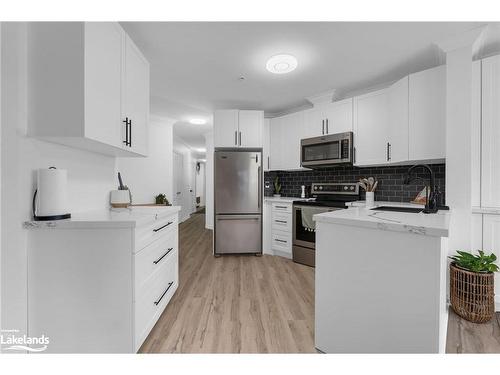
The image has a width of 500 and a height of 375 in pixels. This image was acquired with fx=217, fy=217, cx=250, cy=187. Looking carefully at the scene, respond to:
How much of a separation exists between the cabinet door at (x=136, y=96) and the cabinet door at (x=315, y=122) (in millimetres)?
2278

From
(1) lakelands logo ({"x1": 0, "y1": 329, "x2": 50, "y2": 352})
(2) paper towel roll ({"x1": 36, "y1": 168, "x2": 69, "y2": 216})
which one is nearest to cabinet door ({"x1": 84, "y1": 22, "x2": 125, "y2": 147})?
(2) paper towel roll ({"x1": 36, "y1": 168, "x2": 69, "y2": 216})

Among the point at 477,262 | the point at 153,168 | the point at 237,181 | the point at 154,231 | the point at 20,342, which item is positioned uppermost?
the point at 153,168

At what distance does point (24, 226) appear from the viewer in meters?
1.24

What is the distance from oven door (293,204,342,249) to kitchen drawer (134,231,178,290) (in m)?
1.77

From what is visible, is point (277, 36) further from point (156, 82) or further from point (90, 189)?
point (90, 189)

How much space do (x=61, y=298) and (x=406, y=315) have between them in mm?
1876

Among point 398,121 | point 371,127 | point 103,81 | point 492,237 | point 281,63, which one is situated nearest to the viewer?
point 103,81

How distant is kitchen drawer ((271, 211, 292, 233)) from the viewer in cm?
330

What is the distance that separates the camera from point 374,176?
305 centimetres

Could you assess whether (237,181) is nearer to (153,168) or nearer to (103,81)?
(153,168)

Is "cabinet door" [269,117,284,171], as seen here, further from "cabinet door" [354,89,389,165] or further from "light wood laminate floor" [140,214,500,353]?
"light wood laminate floor" [140,214,500,353]

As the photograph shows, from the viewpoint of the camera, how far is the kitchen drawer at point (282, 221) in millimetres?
3301

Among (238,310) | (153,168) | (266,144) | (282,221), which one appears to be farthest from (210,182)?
(238,310)

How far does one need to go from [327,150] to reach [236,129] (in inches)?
55.8
